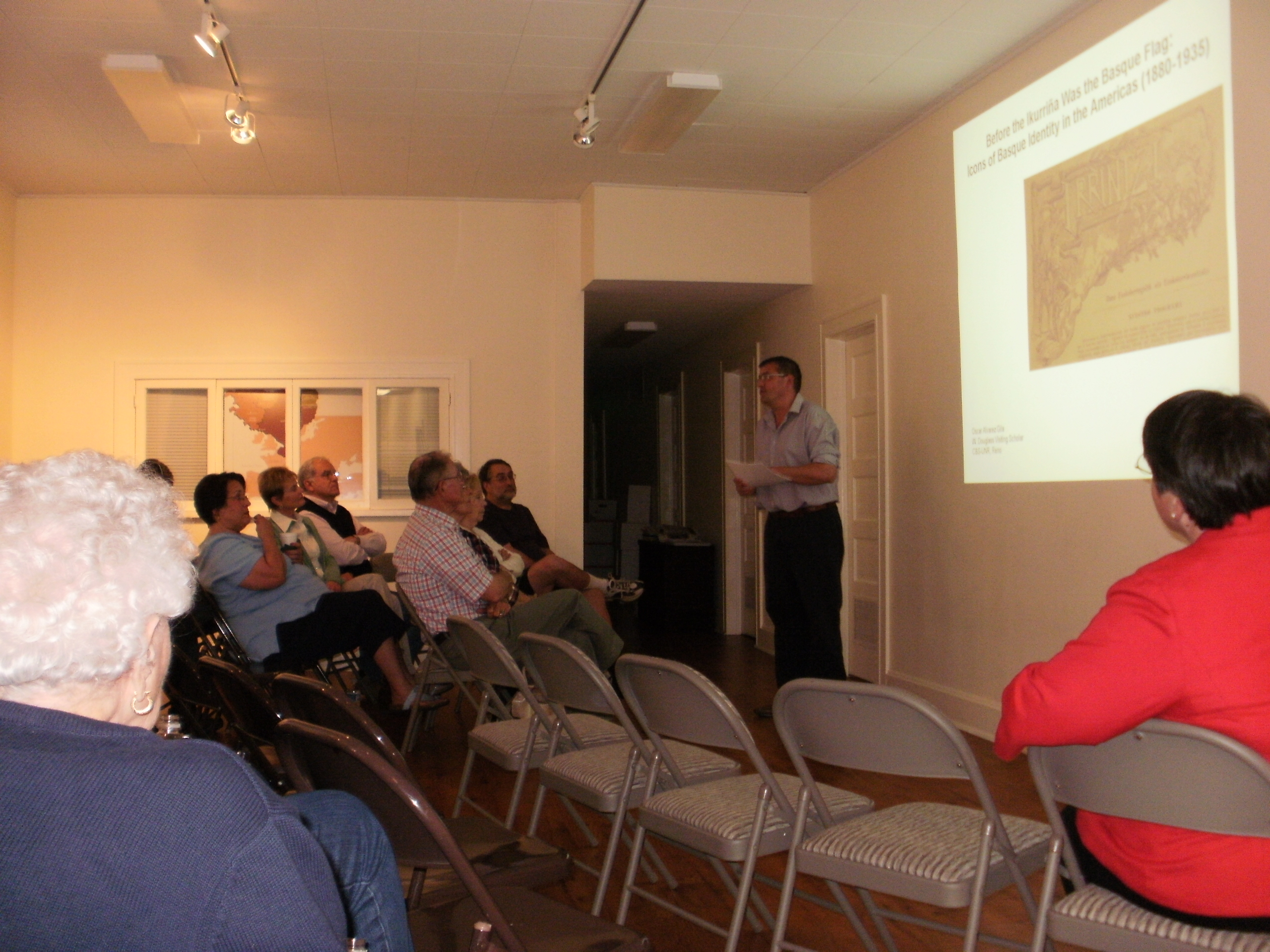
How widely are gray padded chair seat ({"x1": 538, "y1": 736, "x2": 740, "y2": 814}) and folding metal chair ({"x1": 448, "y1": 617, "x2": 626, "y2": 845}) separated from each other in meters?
0.10

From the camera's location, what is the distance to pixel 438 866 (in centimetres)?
155

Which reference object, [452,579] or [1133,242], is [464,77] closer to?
[452,579]

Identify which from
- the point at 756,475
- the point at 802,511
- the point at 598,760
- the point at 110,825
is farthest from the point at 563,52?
the point at 110,825

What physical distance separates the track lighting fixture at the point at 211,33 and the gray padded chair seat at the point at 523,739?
2935 millimetres

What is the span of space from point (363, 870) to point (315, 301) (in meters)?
6.25

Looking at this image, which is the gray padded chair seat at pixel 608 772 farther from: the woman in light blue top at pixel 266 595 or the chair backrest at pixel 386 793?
the woman in light blue top at pixel 266 595

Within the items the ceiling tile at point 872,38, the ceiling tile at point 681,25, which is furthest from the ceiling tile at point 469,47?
the ceiling tile at point 872,38

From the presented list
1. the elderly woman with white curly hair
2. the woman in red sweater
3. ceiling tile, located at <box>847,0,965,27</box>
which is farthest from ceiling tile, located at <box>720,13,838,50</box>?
the elderly woman with white curly hair

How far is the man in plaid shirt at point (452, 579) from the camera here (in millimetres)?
4254

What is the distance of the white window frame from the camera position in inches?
265

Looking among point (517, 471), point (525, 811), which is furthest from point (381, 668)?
point (517, 471)

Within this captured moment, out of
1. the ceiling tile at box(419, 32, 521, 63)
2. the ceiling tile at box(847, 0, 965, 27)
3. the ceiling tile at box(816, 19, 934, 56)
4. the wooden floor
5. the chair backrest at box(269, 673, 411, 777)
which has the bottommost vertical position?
the wooden floor

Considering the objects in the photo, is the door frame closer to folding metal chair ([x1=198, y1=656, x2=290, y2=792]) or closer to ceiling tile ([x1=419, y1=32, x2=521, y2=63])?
ceiling tile ([x1=419, y1=32, x2=521, y2=63])

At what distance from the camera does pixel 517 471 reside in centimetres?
703
